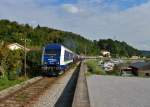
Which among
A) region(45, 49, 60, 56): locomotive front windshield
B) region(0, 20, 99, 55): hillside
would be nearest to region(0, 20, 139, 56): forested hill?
region(0, 20, 99, 55): hillside

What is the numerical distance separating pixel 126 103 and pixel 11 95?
5.76 m

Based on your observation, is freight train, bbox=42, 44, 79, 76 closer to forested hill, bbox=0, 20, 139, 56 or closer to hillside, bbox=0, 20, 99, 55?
Answer: hillside, bbox=0, 20, 99, 55

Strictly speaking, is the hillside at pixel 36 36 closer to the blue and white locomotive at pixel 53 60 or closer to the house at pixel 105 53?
the house at pixel 105 53

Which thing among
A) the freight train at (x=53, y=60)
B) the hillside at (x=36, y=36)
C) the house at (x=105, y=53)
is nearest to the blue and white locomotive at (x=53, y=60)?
the freight train at (x=53, y=60)

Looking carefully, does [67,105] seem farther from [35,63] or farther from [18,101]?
[35,63]

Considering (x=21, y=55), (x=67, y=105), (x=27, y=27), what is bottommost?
(x=67, y=105)

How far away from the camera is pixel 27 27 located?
400 feet

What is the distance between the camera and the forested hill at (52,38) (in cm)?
8486

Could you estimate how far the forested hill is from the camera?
278 ft

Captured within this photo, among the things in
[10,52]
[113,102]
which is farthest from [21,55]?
[113,102]

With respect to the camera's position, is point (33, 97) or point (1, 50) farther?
point (1, 50)

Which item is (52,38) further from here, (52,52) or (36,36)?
(52,52)

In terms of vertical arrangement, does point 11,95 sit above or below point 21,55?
below


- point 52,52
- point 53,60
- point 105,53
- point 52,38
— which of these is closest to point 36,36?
point 52,38
